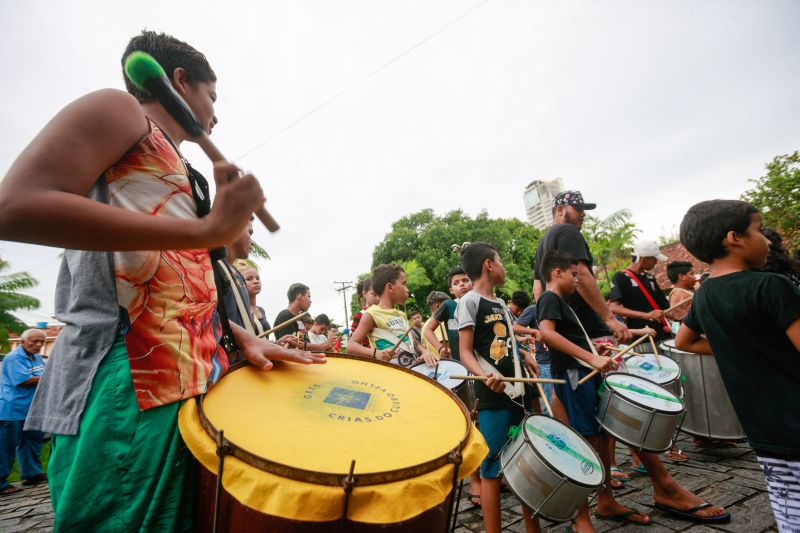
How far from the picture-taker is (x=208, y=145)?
956 millimetres

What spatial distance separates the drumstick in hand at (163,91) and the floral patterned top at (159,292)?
17 centimetres

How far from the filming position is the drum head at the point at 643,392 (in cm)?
301

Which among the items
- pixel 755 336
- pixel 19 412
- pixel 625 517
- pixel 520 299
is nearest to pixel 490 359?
pixel 625 517

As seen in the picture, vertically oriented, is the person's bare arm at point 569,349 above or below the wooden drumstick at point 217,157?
below

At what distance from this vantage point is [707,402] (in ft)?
13.9

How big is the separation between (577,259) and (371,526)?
347 centimetres

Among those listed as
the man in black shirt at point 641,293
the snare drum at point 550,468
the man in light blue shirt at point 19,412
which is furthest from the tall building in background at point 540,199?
the snare drum at point 550,468

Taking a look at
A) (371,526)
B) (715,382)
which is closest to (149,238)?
(371,526)

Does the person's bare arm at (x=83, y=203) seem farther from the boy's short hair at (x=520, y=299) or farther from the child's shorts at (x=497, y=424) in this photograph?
the boy's short hair at (x=520, y=299)

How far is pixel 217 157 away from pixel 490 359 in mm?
2668

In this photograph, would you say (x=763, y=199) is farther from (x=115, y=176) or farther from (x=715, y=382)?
(x=115, y=176)

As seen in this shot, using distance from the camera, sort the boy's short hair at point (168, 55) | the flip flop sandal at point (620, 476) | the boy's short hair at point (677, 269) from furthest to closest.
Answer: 1. the boy's short hair at point (677, 269)
2. the flip flop sandal at point (620, 476)
3. the boy's short hair at point (168, 55)

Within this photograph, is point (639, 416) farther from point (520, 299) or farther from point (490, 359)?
point (520, 299)

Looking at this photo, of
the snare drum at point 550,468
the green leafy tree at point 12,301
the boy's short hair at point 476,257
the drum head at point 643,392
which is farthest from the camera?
the green leafy tree at point 12,301
